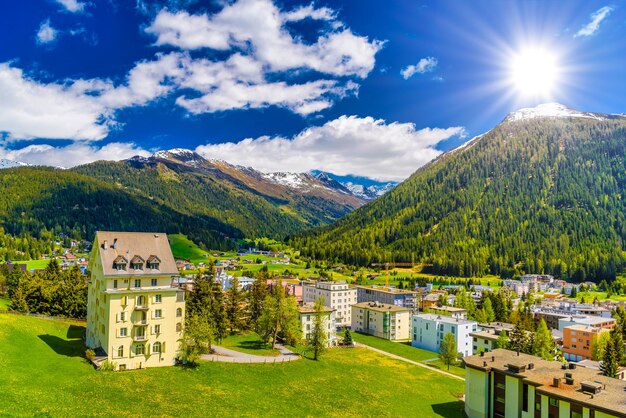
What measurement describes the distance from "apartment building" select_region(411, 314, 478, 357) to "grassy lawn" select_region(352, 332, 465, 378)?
3008 mm

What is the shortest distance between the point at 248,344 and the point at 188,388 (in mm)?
31081

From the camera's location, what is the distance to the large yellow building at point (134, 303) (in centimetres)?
5306

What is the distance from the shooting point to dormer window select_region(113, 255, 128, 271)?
54.7 m

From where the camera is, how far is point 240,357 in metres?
66.8

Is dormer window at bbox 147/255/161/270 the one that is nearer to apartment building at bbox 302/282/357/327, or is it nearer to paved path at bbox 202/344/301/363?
paved path at bbox 202/344/301/363

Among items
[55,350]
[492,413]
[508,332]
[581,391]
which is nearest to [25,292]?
[55,350]

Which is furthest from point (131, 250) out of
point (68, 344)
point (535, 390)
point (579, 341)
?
point (579, 341)

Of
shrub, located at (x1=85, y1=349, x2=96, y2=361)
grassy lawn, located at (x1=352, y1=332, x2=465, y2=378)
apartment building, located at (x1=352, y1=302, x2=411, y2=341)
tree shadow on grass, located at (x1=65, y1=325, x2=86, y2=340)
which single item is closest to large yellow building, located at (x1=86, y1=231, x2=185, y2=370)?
shrub, located at (x1=85, y1=349, x2=96, y2=361)

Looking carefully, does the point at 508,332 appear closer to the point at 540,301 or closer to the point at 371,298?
the point at 371,298

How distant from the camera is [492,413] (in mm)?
56656

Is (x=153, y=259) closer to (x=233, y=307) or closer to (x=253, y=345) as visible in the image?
(x=253, y=345)

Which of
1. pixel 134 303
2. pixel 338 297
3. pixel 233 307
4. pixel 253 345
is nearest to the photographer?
pixel 134 303

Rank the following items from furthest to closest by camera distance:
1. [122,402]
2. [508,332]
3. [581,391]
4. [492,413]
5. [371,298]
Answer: [371,298], [508,332], [492,413], [581,391], [122,402]

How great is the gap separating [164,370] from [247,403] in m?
12.4
